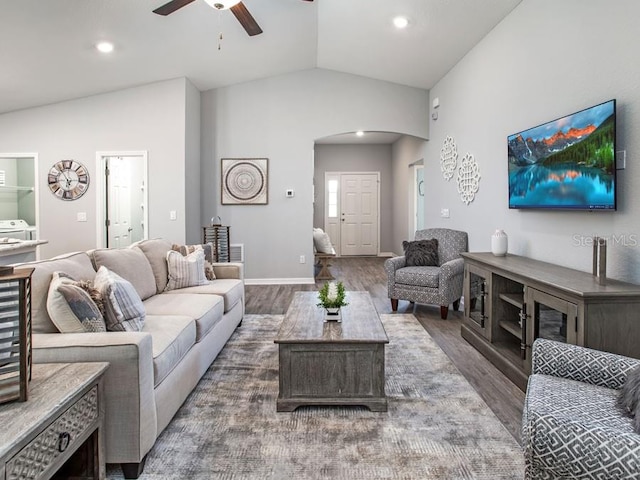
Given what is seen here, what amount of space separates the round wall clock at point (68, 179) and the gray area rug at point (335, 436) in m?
4.07

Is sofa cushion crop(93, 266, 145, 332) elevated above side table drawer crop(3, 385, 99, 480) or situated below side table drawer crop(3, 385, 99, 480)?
above

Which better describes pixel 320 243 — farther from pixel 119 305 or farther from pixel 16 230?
pixel 119 305

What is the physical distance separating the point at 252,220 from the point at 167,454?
4.86 m

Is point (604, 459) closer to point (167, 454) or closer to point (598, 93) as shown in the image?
point (167, 454)

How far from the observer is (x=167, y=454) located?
6.91 feet

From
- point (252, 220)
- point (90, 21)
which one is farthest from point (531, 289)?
point (252, 220)

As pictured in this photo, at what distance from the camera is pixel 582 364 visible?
186cm

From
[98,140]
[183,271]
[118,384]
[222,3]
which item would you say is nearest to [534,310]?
[118,384]

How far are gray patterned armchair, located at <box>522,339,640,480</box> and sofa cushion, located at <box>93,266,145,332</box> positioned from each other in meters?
1.90

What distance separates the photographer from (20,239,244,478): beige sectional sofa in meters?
1.90

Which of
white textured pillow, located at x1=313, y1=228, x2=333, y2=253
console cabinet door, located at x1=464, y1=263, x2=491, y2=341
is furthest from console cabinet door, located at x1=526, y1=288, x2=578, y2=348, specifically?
white textured pillow, located at x1=313, y1=228, x2=333, y2=253

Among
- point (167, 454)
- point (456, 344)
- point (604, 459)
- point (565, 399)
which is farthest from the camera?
point (456, 344)

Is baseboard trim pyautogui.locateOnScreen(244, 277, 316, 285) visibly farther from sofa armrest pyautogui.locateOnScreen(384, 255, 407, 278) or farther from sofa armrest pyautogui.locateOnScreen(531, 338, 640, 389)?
sofa armrest pyautogui.locateOnScreen(531, 338, 640, 389)

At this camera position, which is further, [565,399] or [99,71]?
[99,71]
